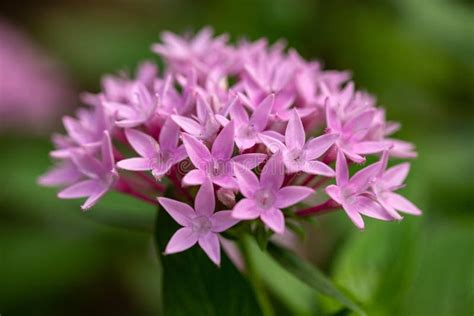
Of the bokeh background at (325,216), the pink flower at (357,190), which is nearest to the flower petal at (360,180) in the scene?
the pink flower at (357,190)

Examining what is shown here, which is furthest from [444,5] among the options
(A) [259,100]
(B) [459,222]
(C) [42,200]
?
(C) [42,200]

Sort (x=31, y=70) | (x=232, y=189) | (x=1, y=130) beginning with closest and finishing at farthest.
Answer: (x=232, y=189) < (x=1, y=130) < (x=31, y=70)

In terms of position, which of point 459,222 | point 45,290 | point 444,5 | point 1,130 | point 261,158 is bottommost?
point 45,290

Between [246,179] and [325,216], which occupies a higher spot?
[246,179]

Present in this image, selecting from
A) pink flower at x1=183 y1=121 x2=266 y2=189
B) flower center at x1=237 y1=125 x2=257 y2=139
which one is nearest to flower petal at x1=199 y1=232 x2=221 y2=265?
pink flower at x1=183 y1=121 x2=266 y2=189

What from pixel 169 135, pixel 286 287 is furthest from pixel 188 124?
pixel 286 287

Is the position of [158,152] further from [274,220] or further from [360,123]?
[360,123]

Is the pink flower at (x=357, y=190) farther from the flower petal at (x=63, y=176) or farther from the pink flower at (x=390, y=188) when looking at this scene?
the flower petal at (x=63, y=176)

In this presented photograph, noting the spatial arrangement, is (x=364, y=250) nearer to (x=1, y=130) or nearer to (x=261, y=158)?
(x=261, y=158)
